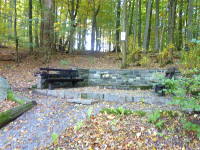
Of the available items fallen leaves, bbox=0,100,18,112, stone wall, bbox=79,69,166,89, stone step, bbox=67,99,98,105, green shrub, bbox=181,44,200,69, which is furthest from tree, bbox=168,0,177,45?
fallen leaves, bbox=0,100,18,112

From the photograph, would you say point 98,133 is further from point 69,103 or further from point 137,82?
point 137,82

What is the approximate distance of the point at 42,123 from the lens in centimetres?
423

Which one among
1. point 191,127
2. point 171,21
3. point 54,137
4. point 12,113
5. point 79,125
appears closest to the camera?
point 191,127

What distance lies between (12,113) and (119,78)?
4235 millimetres

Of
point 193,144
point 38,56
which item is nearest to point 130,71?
point 193,144

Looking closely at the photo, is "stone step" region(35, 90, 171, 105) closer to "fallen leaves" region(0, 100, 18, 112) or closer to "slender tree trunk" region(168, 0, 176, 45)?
"fallen leaves" region(0, 100, 18, 112)

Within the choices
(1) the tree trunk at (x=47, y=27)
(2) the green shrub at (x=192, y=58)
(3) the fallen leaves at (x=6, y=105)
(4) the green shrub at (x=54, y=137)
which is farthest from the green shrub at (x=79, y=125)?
(1) the tree trunk at (x=47, y=27)

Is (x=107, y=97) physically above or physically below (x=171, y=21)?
below

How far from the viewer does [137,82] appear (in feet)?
24.4

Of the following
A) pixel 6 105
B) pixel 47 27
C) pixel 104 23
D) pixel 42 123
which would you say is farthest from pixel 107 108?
pixel 104 23

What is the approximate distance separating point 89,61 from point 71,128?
25.2 feet

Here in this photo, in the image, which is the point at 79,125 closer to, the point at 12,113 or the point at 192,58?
the point at 12,113

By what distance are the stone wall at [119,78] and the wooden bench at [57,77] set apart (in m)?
0.39

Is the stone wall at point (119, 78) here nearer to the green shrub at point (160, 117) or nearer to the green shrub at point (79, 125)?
the green shrub at point (160, 117)
